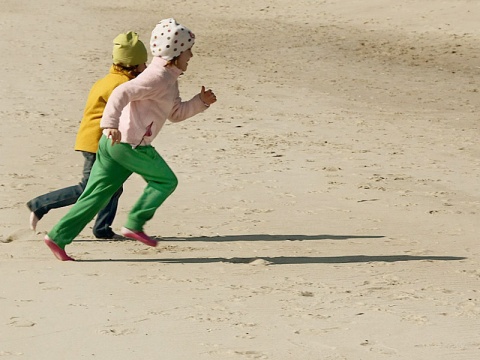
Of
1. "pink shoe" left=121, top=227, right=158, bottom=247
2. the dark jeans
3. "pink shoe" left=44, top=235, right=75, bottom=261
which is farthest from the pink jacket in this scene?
the dark jeans

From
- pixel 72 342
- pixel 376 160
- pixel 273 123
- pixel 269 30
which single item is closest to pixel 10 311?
pixel 72 342

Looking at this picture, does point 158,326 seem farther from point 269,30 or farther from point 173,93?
point 269,30

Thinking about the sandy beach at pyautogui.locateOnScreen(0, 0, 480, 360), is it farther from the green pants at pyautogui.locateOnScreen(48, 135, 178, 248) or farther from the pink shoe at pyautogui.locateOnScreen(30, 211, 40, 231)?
the green pants at pyautogui.locateOnScreen(48, 135, 178, 248)

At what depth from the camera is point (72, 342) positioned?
548 centimetres

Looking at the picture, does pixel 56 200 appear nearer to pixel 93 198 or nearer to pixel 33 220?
pixel 33 220

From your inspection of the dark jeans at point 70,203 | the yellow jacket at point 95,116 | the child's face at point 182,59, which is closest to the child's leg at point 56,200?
the dark jeans at point 70,203

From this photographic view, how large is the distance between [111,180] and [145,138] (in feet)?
1.09

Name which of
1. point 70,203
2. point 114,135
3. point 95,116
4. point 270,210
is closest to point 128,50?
point 95,116

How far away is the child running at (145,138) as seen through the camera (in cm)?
689

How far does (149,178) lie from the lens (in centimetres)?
704

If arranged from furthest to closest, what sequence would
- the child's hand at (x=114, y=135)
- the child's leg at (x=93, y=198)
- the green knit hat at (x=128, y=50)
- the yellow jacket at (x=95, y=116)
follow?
the yellow jacket at (x=95, y=116) → the green knit hat at (x=128, y=50) → the child's leg at (x=93, y=198) → the child's hand at (x=114, y=135)

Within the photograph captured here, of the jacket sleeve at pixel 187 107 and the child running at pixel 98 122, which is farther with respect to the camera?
the child running at pixel 98 122

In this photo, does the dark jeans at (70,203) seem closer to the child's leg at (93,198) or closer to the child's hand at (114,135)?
the child's leg at (93,198)

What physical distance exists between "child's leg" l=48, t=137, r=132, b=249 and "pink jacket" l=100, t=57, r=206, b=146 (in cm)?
20
